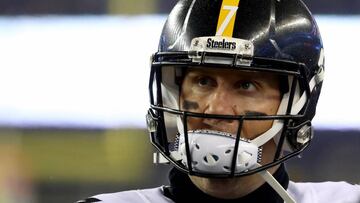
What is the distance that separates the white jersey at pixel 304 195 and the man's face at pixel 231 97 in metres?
0.19

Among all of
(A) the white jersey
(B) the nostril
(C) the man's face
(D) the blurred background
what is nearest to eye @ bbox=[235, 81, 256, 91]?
(C) the man's face

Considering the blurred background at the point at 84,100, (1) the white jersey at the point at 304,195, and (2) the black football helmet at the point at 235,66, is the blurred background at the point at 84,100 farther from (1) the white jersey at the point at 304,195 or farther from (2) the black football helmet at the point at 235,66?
(2) the black football helmet at the point at 235,66

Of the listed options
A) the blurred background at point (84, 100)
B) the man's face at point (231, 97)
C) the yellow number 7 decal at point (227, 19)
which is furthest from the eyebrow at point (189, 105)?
the blurred background at point (84, 100)

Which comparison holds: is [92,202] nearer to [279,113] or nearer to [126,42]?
[279,113]

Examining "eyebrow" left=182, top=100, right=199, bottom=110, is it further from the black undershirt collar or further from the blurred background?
the blurred background

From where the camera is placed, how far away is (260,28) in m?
1.33

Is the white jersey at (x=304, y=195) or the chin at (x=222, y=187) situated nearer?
the chin at (x=222, y=187)

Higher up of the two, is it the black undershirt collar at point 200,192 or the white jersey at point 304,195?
the black undershirt collar at point 200,192

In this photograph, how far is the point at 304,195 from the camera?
5.00 ft

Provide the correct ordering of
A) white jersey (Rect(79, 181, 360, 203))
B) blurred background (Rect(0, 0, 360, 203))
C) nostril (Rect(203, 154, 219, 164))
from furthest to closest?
1. blurred background (Rect(0, 0, 360, 203))
2. white jersey (Rect(79, 181, 360, 203))
3. nostril (Rect(203, 154, 219, 164))

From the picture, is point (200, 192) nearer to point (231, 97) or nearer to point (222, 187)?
point (222, 187)

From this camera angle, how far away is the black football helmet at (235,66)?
127 cm

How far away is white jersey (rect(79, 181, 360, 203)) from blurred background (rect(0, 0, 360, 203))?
1.02 metres

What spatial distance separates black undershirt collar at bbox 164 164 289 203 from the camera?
4.41ft
